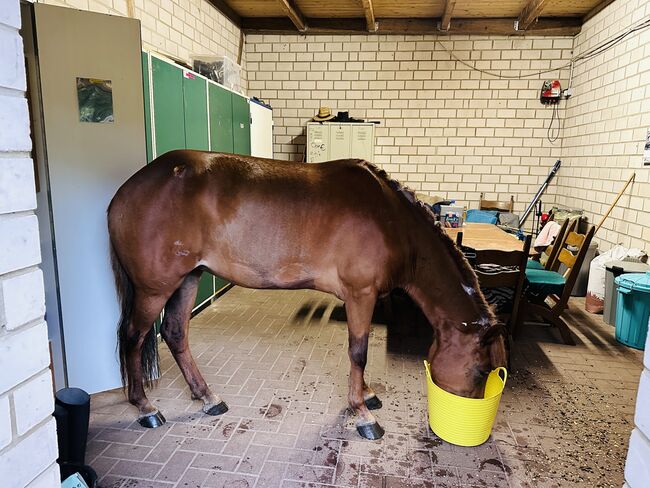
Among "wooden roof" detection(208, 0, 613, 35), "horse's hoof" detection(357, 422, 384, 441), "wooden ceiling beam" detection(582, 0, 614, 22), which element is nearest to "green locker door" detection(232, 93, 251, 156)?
"wooden roof" detection(208, 0, 613, 35)

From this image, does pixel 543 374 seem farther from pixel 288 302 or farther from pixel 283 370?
pixel 288 302

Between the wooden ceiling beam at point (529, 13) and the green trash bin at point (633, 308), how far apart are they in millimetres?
3986

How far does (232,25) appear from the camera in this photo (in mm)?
7074

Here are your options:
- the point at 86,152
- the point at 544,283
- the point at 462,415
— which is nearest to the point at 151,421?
the point at 86,152

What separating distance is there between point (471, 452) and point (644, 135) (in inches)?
167

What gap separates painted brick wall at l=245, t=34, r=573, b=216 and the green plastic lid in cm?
366

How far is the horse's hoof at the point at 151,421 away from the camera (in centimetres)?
261

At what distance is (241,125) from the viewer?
5.61m

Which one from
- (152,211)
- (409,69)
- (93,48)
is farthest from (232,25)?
(152,211)

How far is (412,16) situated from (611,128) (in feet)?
11.4

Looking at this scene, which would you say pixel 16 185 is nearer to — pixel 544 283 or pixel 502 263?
pixel 502 263

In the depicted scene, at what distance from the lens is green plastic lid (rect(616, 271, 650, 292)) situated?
3773 millimetres

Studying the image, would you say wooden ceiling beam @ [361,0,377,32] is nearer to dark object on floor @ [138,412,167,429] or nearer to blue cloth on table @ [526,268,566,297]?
blue cloth on table @ [526,268,566,297]

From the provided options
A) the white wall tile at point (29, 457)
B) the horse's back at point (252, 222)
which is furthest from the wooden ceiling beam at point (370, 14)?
the white wall tile at point (29, 457)
